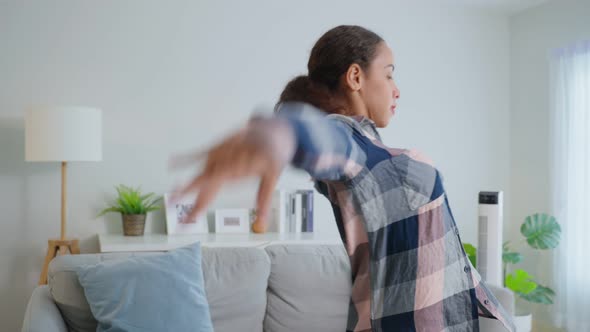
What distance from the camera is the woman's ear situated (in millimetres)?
815

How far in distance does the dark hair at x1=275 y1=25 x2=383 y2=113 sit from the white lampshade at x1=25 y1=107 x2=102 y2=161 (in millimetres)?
2457

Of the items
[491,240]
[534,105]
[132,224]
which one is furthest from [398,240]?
[534,105]

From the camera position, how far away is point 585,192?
3.73m

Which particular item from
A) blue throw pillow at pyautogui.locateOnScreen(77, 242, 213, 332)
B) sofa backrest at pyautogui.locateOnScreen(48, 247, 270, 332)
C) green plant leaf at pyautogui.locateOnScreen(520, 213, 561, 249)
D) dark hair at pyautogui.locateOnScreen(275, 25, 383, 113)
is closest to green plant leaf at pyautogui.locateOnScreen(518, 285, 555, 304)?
green plant leaf at pyautogui.locateOnScreen(520, 213, 561, 249)

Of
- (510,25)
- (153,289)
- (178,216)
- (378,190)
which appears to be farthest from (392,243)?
(510,25)

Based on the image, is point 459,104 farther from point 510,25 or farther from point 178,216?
point 178,216

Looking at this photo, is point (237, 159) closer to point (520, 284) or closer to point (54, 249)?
point (54, 249)

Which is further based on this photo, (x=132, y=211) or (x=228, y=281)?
(x=132, y=211)

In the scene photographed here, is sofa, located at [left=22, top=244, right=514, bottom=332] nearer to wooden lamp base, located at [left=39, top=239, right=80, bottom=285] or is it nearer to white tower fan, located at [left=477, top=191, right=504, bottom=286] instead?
white tower fan, located at [left=477, top=191, right=504, bottom=286]

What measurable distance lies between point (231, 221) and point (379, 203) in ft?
9.84

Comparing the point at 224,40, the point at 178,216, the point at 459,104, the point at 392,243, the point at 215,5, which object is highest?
the point at 215,5

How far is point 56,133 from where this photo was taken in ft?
9.76

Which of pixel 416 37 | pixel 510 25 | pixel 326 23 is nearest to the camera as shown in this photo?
pixel 326 23

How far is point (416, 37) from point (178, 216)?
90.2 inches
